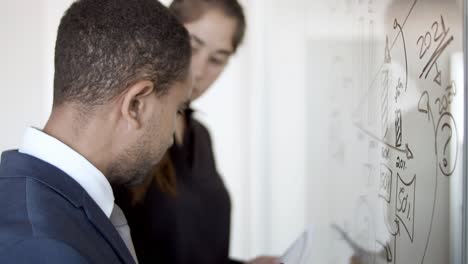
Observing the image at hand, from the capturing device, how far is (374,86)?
1030 millimetres

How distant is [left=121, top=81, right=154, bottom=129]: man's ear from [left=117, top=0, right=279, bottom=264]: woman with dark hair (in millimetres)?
494

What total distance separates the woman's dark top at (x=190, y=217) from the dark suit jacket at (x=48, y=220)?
21.0 inches

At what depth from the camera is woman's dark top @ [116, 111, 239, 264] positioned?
52.4 inches

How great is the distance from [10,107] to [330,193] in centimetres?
89

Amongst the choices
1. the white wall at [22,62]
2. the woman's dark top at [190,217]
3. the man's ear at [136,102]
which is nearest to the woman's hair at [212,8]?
the woman's dark top at [190,217]

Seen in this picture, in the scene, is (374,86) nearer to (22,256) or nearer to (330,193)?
(330,193)

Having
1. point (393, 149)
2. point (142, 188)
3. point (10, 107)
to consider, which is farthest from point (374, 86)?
point (10, 107)

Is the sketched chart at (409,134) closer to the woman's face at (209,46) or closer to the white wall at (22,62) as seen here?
the woman's face at (209,46)

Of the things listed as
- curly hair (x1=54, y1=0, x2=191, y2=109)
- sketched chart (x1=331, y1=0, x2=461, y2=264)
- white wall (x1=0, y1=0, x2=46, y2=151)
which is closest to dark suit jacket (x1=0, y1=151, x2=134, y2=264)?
curly hair (x1=54, y1=0, x2=191, y2=109)

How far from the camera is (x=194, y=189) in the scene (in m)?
1.33

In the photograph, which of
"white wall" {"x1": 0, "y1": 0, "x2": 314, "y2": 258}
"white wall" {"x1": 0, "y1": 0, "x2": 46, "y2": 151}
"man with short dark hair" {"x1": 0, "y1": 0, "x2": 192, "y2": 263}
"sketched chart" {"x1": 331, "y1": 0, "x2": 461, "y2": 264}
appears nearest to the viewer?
"man with short dark hair" {"x1": 0, "y1": 0, "x2": 192, "y2": 263}

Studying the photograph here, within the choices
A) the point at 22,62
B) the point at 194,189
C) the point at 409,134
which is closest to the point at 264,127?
the point at 194,189

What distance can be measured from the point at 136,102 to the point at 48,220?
0.22 m

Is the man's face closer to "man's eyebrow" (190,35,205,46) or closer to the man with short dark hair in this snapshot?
the man with short dark hair
